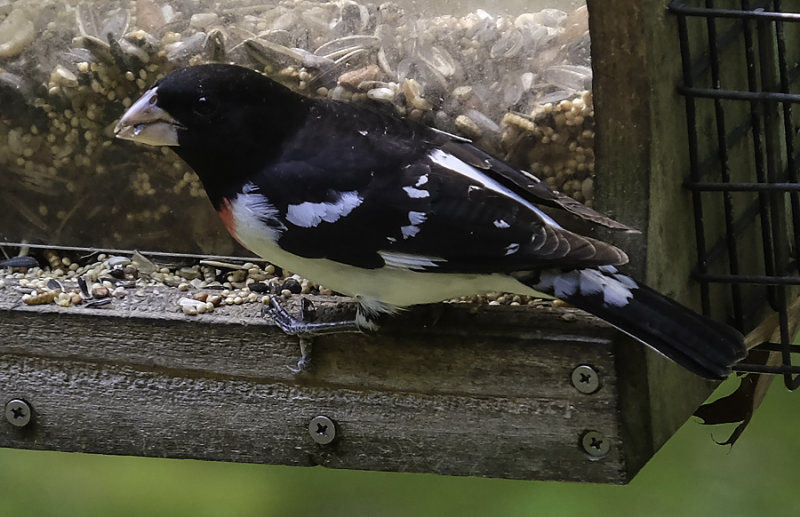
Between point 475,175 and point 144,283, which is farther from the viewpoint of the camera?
point 144,283

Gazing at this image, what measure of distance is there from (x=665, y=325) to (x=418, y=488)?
1.74m

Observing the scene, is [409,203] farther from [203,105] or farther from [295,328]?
[203,105]

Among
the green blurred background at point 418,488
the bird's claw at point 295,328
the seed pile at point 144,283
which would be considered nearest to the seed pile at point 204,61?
the seed pile at point 144,283

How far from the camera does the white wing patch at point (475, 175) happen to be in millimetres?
1886

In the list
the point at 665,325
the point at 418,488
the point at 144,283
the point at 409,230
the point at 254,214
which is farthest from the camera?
the point at 418,488

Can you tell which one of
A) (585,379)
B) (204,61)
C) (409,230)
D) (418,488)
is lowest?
(418,488)

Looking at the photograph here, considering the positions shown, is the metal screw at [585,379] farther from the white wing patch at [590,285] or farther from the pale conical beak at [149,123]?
the pale conical beak at [149,123]

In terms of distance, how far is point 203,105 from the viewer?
2010 millimetres

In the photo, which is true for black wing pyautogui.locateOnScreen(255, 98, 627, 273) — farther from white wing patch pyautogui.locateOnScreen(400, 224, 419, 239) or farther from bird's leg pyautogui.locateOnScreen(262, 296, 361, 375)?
bird's leg pyautogui.locateOnScreen(262, 296, 361, 375)

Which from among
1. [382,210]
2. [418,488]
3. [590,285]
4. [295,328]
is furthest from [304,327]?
[418,488]

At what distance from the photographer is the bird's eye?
2006mm

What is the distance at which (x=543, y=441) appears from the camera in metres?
1.96

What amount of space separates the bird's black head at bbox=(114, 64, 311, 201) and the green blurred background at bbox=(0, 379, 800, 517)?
1464mm

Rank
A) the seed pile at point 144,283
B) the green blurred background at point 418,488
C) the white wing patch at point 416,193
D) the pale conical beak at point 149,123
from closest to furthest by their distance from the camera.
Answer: the white wing patch at point 416,193
the pale conical beak at point 149,123
the seed pile at point 144,283
the green blurred background at point 418,488
